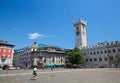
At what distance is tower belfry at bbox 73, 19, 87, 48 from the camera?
9167cm

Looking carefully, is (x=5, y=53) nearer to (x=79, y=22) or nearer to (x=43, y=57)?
(x=43, y=57)

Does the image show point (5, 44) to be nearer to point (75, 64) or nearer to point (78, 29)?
point (75, 64)

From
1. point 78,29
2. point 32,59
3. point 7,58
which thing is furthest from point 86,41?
point 7,58

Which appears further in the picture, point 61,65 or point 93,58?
point 61,65

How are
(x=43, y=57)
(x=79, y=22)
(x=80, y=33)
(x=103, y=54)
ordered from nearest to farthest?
(x=103, y=54) < (x=43, y=57) < (x=80, y=33) < (x=79, y=22)

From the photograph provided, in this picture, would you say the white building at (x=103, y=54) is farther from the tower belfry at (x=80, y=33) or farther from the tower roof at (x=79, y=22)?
the tower roof at (x=79, y=22)

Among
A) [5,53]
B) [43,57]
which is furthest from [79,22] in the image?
[5,53]

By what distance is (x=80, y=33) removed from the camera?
92812 millimetres

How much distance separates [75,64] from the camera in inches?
2820

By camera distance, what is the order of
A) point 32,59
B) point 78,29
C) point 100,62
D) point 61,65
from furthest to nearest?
1. point 78,29
2. point 61,65
3. point 32,59
4. point 100,62

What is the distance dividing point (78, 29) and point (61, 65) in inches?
1143

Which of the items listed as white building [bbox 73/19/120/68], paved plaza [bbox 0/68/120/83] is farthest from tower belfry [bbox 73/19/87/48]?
paved plaza [bbox 0/68/120/83]

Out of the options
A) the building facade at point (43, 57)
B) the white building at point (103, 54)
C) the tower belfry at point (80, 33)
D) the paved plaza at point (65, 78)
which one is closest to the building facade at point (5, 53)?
the building facade at point (43, 57)

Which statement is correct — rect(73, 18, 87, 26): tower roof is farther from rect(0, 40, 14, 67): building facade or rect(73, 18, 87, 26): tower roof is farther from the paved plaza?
the paved plaza
